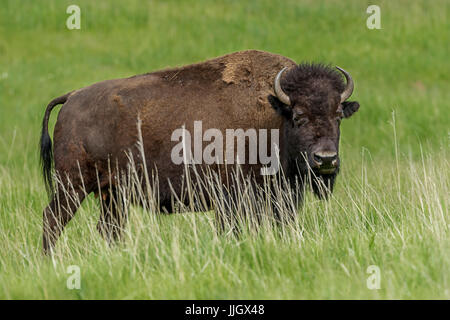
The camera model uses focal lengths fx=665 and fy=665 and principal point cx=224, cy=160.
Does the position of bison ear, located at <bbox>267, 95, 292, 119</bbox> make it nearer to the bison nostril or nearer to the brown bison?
the brown bison

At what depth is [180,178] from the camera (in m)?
6.75

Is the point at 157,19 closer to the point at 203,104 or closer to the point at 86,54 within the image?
the point at 86,54

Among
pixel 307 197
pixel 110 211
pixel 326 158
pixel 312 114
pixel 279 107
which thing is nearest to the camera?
pixel 326 158

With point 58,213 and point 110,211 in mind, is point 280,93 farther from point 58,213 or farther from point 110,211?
point 58,213

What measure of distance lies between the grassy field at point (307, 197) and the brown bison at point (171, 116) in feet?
1.38

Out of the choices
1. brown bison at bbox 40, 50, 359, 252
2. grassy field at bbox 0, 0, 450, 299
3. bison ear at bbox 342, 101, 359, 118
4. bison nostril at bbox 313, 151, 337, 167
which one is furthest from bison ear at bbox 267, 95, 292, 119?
grassy field at bbox 0, 0, 450, 299

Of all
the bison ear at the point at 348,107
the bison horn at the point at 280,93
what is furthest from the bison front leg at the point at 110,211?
the bison ear at the point at 348,107

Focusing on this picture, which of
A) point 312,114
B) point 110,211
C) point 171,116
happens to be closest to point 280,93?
point 312,114

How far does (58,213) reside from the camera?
6973mm

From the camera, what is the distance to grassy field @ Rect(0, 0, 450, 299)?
4629 millimetres

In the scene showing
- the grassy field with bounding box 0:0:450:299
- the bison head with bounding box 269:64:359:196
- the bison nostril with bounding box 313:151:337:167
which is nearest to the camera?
the grassy field with bounding box 0:0:450:299

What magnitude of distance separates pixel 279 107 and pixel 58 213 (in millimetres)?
2556

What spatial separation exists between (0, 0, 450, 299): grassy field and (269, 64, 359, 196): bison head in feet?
1.46

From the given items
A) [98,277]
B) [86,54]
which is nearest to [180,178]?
[98,277]
